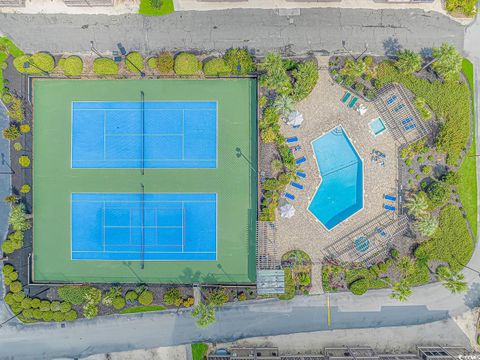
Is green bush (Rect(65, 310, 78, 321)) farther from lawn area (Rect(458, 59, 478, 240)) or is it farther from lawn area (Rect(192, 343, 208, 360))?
lawn area (Rect(458, 59, 478, 240))

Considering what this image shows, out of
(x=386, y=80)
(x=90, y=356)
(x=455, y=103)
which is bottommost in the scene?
(x=90, y=356)

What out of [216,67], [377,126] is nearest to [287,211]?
[377,126]

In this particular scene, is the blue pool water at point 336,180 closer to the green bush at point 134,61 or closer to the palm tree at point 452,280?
the palm tree at point 452,280

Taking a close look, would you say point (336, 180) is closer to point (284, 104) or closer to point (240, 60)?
point (284, 104)

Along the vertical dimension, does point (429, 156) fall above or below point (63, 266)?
above

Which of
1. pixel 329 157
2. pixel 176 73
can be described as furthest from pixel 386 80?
pixel 176 73

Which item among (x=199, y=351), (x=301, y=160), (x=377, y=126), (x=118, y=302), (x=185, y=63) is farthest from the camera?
(x=377, y=126)

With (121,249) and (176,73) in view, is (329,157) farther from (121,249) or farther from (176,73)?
(121,249)
